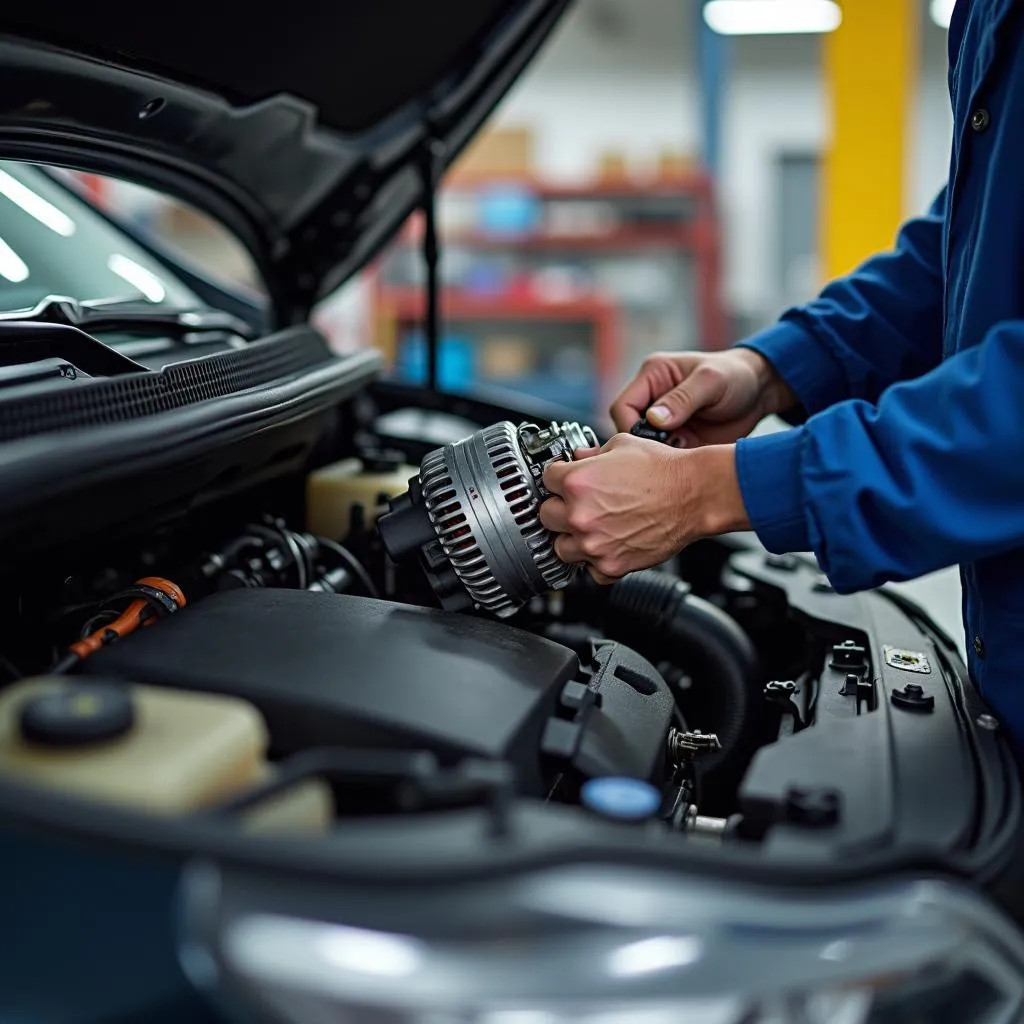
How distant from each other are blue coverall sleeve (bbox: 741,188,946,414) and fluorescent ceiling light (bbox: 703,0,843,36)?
5504mm

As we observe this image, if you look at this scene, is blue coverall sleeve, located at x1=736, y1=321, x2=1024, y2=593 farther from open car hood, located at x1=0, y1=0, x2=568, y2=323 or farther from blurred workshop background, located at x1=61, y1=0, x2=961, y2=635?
blurred workshop background, located at x1=61, y1=0, x2=961, y2=635

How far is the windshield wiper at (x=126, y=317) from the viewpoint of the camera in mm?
1224

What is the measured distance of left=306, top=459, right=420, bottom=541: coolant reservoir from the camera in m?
1.36

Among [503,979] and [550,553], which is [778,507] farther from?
[503,979]

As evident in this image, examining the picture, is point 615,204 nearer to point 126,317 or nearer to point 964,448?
point 126,317

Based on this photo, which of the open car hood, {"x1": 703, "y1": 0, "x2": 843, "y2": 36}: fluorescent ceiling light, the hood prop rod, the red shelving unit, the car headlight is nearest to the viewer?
the car headlight

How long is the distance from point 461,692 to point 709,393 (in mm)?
580

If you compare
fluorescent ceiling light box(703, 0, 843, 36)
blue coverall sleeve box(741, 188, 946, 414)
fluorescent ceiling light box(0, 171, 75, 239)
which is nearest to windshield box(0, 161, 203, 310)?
fluorescent ceiling light box(0, 171, 75, 239)

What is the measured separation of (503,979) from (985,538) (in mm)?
505

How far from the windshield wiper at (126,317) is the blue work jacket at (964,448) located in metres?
0.73

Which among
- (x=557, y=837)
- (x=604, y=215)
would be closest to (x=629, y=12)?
(x=604, y=215)

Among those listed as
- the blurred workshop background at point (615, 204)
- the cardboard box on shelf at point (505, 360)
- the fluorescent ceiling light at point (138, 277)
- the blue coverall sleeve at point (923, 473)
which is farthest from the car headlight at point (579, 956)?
the cardboard box on shelf at point (505, 360)

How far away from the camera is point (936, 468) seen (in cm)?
86

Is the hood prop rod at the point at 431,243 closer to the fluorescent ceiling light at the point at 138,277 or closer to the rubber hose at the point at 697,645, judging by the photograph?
the fluorescent ceiling light at the point at 138,277
